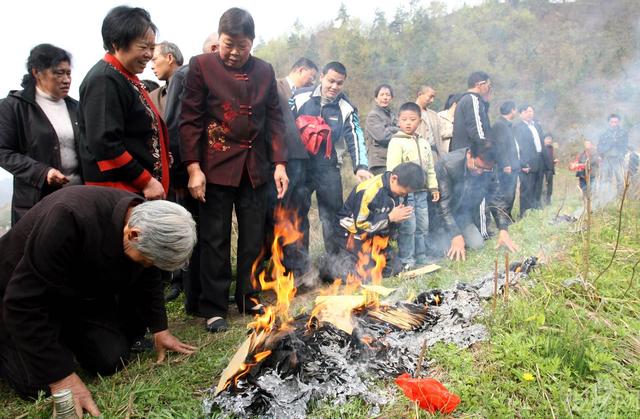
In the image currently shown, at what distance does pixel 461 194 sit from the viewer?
6.01 m

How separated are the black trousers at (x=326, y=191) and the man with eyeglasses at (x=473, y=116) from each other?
88.3 inches

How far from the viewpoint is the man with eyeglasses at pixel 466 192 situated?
563 cm

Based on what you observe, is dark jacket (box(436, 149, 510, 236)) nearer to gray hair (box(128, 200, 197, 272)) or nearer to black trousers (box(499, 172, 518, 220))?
black trousers (box(499, 172, 518, 220))

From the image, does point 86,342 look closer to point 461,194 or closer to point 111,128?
point 111,128

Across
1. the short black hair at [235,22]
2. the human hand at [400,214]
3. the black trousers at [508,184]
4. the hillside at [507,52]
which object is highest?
the hillside at [507,52]

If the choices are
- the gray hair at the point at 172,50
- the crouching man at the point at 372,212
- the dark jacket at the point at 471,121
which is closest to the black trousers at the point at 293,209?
the crouching man at the point at 372,212

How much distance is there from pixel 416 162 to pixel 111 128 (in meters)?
3.57

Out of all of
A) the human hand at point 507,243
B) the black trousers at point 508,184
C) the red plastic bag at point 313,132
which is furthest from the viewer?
the black trousers at point 508,184

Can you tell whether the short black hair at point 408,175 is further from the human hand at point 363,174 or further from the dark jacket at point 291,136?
the dark jacket at point 291,136

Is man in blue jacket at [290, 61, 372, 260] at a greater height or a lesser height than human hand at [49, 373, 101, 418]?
greater

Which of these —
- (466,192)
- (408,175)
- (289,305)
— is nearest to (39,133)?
(289,305)

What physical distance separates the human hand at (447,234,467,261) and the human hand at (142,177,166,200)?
3541 mm

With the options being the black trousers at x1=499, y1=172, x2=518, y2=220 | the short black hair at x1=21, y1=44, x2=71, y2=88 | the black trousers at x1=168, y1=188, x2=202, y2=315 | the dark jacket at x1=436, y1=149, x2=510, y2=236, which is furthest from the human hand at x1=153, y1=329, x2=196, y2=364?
the black trousers at x1=499, y1=172, x2=518, y2=220

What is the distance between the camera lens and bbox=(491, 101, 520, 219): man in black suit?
725cm
